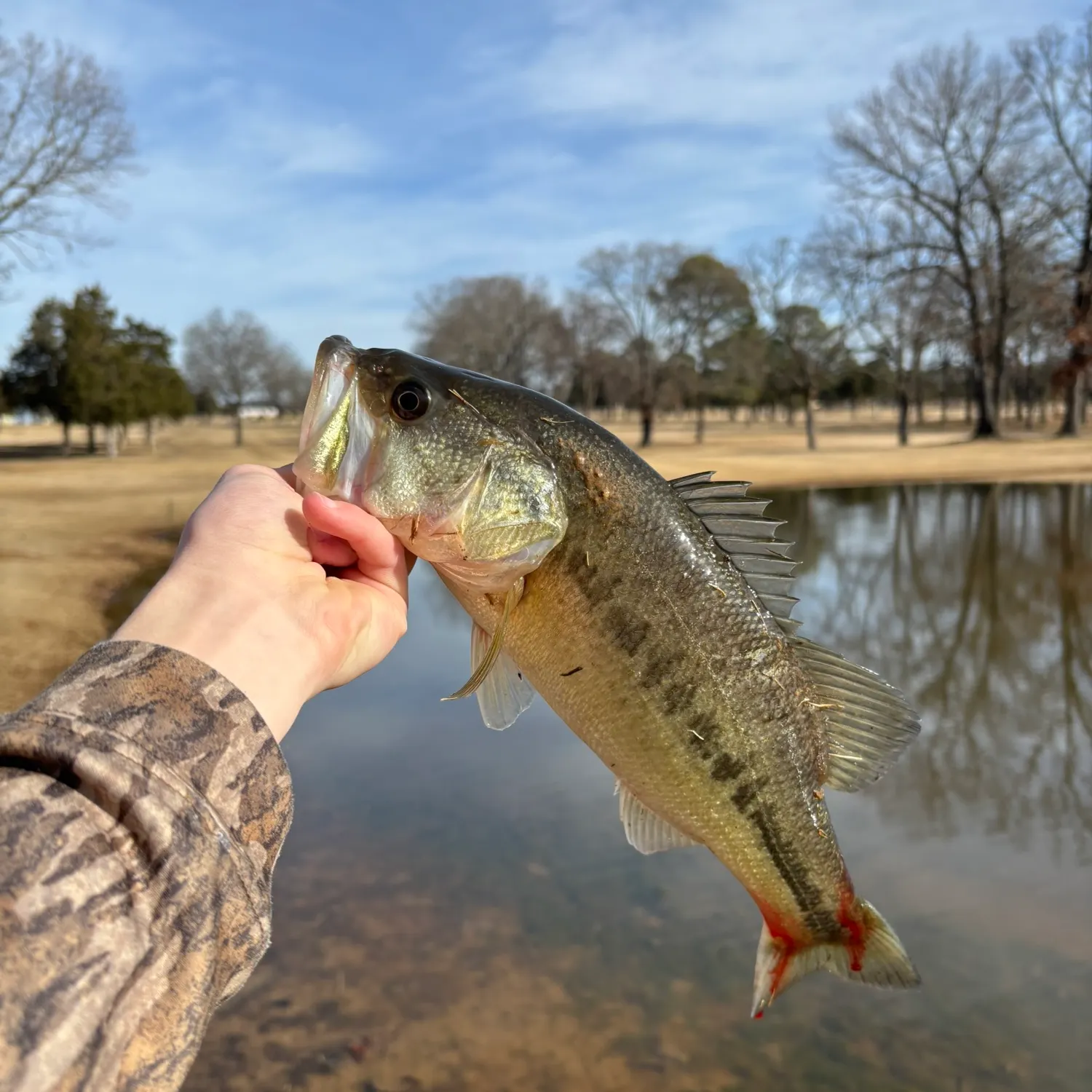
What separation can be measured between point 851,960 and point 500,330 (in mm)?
50177

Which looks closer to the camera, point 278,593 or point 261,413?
point 278,593

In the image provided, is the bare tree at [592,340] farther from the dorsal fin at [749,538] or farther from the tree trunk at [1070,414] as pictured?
the dorsal fin at [749,538]

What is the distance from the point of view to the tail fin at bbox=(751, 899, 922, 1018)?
2104mm

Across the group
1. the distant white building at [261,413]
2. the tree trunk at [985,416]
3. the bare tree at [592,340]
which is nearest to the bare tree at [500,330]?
the bare tree at [592,340]

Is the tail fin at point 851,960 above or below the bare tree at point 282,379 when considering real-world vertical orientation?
below

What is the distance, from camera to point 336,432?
6.36ft

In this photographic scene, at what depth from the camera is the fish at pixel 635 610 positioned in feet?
6.54

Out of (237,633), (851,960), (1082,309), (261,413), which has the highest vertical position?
(1082,309)

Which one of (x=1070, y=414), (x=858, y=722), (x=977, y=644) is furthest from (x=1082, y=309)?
(x=858, y=722)

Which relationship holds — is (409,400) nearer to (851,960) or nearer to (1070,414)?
(851,960)

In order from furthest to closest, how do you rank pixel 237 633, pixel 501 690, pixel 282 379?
pixel 282 379 < pixel 501 690 < pixel 237 633

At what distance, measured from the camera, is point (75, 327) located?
37906 mm

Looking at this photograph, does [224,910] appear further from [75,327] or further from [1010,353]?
[1010,353]

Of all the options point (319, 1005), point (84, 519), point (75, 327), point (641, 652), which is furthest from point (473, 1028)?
point (75, 327)
